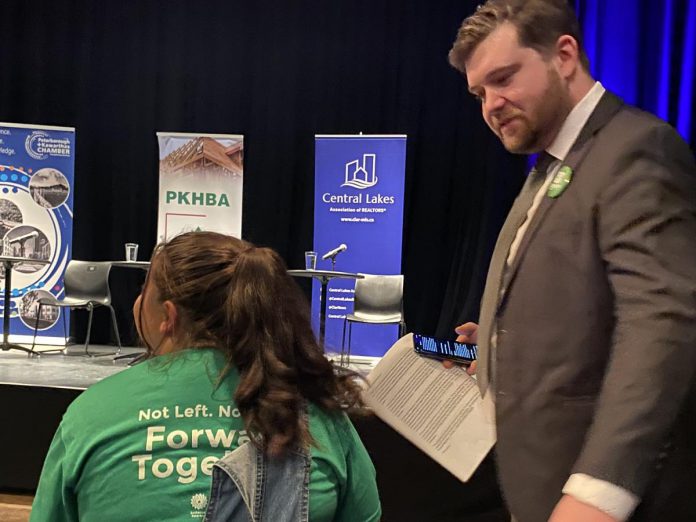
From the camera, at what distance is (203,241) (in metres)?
1.06

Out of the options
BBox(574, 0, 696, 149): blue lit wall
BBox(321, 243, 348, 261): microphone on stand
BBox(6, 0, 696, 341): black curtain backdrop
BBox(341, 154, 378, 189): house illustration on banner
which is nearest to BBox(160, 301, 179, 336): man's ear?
BBox(574, 0, 696, 149): blue lit wall

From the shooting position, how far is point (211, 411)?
0.95 m

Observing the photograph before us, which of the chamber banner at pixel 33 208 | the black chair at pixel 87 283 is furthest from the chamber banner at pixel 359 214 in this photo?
the chamber banner at pixel 33 208

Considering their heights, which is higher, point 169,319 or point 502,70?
point 502,70

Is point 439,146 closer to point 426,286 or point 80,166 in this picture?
point 426,286

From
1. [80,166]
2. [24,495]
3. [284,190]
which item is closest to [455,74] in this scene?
[284,190]

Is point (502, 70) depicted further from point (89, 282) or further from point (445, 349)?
point (89, 282)

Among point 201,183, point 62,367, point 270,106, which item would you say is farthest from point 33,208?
point 270,106

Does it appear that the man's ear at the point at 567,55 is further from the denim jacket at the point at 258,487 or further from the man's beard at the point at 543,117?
the denim jacket at the point at 258,487

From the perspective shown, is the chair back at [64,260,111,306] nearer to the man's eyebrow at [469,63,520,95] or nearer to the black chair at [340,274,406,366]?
the black chair at [340,274,406,366]

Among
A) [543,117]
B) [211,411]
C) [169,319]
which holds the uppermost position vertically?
[543,117]

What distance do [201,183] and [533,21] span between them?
203 inches

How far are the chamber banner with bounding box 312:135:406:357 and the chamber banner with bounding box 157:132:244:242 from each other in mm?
673

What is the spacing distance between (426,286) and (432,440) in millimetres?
5007
